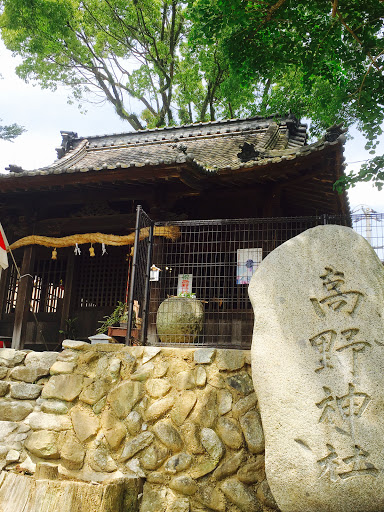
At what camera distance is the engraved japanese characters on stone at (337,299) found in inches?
190

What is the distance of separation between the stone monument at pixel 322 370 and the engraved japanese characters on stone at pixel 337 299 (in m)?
0.01

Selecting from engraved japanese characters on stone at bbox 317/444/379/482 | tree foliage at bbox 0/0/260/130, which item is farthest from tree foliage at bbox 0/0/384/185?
engraved japanese characters on stone at bbox 317/444/379/482

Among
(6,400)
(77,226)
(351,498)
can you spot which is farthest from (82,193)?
(351,498)

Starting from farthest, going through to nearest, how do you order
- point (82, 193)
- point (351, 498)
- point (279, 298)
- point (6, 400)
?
1. point (82, 193)
2. point (6, 400)
3. point (279, 298)
4. point (351, 498)

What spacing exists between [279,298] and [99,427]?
10.00 ft

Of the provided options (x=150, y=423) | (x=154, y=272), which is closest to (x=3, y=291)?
(x=154, y=272)

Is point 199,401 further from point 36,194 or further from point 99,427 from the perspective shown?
point 36,194

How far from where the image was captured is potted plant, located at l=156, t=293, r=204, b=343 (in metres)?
7.10

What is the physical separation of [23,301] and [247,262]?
14.6 ft

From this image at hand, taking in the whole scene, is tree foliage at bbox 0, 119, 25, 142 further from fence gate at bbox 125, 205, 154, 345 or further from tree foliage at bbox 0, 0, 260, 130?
fence gate at bbox 125, 205, 154, 345

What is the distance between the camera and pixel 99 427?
612cm

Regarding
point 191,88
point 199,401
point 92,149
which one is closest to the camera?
point 199,401

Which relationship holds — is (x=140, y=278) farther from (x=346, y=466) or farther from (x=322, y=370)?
(x=346, y=466)

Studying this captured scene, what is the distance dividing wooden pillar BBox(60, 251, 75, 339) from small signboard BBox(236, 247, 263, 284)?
14.5 ft
